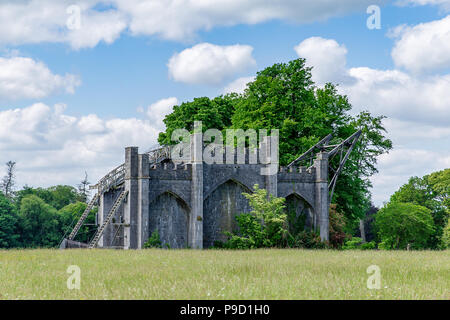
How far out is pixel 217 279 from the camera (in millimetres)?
15188

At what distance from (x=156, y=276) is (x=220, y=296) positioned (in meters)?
3.97

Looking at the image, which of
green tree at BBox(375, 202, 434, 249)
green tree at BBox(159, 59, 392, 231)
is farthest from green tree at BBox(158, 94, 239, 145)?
green tree at BBox(375, 202, 434, 249)

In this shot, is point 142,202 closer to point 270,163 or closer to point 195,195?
point 195,195

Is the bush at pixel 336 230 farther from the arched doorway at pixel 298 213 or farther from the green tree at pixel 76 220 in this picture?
the green tree at pixel 76 220

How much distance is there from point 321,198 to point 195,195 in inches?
365

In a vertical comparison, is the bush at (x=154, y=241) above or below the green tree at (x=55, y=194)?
below

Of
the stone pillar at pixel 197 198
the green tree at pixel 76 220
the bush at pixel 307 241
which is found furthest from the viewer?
the green tree at pixel 76 220

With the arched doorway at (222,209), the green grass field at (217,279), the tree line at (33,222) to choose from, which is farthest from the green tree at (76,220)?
the green grass field at (217,279)

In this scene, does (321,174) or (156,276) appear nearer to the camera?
(156,276)

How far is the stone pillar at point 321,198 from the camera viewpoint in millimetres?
38625

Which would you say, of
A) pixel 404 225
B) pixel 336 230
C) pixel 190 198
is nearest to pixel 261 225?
pixel 190 198
